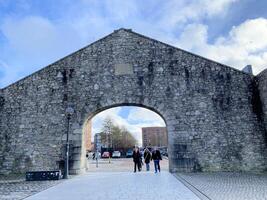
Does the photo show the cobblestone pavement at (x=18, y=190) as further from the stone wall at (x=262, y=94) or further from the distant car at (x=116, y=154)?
the distant car at (x=116, y=154)

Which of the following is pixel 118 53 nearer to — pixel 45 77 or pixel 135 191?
pixel 45 77

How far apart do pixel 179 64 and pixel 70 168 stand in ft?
23.7

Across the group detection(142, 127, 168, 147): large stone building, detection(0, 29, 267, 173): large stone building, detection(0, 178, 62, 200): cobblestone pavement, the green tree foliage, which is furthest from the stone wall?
detection(142, 127, 168, 147): large stone building

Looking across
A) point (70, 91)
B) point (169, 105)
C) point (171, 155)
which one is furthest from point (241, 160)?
point (70, 91)

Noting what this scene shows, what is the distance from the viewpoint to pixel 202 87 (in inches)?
477

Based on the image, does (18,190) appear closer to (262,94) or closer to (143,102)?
(143,102)

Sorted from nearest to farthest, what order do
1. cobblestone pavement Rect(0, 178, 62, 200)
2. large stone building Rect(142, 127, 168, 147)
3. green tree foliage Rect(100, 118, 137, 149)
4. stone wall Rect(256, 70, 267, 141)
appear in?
cobblestone pavement Rect(0, 178, 62, 200), stone wall Rect(256, 70, 267, 141), green tree foliage Rect(100, 118, 137, 149), large stone building Rect(142, 127, 168, 147)

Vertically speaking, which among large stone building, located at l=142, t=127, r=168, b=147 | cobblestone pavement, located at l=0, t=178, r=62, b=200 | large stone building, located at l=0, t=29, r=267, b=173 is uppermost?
large stone building, located at l=142, t=127, r=168, b=147

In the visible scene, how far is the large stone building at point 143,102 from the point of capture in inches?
450

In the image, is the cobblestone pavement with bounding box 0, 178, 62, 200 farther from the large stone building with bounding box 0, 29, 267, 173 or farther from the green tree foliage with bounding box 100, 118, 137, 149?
the green tree foliage with bounding box 100, 118, 137, 149

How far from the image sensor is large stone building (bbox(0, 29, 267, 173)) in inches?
450

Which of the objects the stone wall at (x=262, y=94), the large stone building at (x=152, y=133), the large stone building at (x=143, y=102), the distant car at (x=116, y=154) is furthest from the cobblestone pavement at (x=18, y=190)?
the large stone building at (x=152, y=133)

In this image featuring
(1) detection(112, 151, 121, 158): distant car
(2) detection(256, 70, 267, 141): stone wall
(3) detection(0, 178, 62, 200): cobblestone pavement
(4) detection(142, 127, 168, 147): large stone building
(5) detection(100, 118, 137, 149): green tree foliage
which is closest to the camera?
(3) detection(0, 178, 62, 200): cobblestone pavement

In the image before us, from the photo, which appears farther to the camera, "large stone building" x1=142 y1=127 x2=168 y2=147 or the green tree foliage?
"large stone building" x1=142 y1=127 x2=168 y2=147
